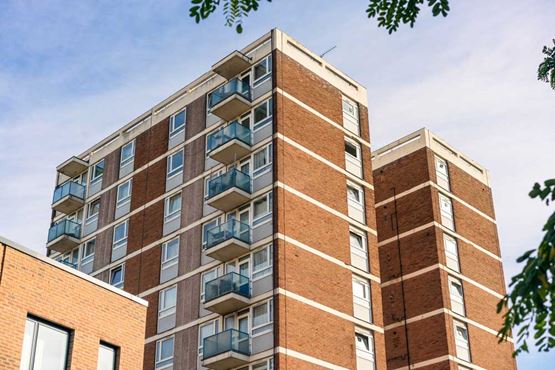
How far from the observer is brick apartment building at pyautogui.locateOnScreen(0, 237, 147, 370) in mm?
20281

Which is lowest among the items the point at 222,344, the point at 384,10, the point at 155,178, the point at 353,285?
the point at 384,10

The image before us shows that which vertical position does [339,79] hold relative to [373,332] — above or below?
above

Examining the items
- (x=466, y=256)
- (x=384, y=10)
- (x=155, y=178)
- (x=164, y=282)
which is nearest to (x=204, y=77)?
(x=155, y=178)

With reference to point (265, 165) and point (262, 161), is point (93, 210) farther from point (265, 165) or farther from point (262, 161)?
point (265, 165)

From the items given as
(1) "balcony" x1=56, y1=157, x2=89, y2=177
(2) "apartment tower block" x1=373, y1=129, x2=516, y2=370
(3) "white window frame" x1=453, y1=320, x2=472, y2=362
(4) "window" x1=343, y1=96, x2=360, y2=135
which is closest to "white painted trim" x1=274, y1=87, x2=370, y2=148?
(4) "window" x1=343, y1=96, x2=360, y2=135

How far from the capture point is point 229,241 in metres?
41.0

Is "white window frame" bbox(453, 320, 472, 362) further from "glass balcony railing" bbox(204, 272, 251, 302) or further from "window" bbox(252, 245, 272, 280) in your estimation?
"glass balcony railing" bbox(204, 272, 251, 302)

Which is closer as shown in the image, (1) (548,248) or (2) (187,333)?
(1) (548,248)

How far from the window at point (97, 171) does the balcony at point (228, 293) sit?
16.5 meters

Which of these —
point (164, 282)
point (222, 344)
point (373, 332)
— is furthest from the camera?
point (164, 282)

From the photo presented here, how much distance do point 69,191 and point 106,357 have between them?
33.2m

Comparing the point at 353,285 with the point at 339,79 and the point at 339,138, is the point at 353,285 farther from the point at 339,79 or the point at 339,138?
the point at 339,79

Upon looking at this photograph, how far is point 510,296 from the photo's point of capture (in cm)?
668

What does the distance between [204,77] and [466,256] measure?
18.5 metres
